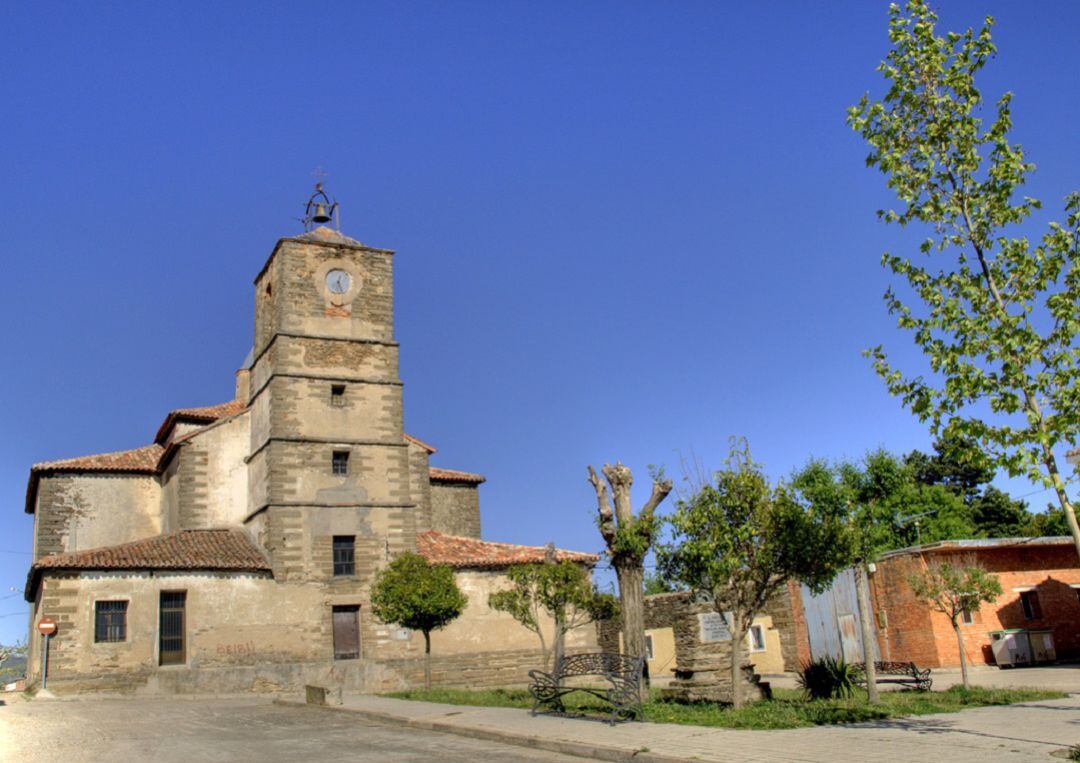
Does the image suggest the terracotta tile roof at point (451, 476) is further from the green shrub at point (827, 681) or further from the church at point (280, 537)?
the green shrub at point (827, 681)

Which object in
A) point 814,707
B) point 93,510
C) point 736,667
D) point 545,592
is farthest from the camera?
point 93,510

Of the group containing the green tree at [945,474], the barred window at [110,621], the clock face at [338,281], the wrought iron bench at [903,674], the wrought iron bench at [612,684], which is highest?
the clock face at [338,281]

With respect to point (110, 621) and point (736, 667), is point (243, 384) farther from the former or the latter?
point (736, 667)

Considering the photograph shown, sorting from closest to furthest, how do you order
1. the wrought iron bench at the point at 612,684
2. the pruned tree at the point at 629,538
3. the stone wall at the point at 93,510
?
the wrought iron bench at the point at 612,684 → the pruned tree at the point at 629,538 → the stone wall at the point at 93,510

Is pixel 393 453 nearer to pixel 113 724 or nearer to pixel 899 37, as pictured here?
pixel 113 724

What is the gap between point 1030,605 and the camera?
2741 cm

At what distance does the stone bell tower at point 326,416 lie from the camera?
94.4 feet

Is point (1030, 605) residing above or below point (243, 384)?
below

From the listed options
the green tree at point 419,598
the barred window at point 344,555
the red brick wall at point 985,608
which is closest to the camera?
the green tree at point 419,598

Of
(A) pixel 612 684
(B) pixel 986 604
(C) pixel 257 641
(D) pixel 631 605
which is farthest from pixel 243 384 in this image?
(B) pixel 986 604

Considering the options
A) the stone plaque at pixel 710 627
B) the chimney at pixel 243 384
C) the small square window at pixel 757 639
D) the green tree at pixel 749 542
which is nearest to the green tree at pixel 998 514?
the small square window at pixel 757 639

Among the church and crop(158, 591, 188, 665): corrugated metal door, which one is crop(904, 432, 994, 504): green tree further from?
crop(158, 591, 188, 665): corrugated metal door

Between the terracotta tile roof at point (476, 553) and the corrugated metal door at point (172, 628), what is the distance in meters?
7.60

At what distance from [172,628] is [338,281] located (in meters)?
12.7
